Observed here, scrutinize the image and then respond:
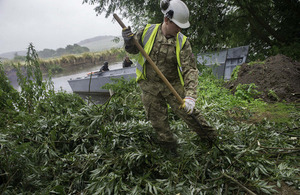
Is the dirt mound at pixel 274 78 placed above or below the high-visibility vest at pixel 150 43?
below

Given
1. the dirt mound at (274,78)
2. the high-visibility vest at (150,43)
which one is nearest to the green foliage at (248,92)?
the dirt mound at (274,78)

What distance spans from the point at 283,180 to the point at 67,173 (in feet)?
9.35

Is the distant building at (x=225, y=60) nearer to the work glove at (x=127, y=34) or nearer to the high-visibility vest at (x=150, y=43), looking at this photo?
the high-visibility vest at (x=150, y=43)

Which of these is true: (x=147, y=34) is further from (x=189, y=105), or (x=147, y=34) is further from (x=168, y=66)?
(x=189, y=105)

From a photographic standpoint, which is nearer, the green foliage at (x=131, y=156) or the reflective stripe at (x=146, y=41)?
the green foliage at (x=131, y=156)

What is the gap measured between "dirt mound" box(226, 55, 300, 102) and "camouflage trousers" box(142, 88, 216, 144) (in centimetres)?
286

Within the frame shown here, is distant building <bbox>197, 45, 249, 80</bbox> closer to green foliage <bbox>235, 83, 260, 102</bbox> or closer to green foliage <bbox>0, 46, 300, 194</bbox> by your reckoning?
green foliage <bbox>235, 83, 260, 102</bbox>

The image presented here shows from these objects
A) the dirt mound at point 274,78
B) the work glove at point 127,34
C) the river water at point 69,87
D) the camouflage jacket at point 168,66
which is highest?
the work glove at point 127,34

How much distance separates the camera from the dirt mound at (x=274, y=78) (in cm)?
459

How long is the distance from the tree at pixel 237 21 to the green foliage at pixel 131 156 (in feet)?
12.9

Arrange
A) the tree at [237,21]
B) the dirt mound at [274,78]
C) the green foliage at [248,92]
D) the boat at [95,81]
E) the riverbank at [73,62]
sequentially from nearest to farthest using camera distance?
the dirt mound at [274,78] → the green foliage at [248,92] → the tree at [237,21] → the boat at [95,81] → the riverbank at [73,62]

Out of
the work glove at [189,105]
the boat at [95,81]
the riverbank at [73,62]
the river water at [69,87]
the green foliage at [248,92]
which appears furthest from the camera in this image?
the riverbank at [73,62]

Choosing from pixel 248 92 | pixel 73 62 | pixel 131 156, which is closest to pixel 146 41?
pixel 131 156

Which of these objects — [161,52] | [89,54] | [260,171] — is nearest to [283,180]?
[260,171]
